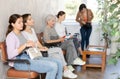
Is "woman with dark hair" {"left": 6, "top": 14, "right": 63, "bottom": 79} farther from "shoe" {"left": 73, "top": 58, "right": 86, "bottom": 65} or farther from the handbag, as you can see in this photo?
"shoe" {"left": 73, "top": 58, "right": 86, "bottom": 65}

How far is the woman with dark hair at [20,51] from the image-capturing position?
10.8 ft

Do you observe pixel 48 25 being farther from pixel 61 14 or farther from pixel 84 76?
pixel 84 76

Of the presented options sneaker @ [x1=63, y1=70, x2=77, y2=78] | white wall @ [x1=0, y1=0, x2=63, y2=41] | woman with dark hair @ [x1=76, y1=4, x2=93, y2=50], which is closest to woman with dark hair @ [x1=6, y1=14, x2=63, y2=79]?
white wall @ [x1=0, y1=0, x2=63, y2=41]

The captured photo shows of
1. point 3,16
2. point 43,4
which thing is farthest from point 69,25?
point 3,16

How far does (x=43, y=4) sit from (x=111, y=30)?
3.84 m

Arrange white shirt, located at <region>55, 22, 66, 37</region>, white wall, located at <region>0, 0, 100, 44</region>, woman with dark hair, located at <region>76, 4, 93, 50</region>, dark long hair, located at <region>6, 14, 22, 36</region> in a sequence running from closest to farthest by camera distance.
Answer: dark long hair, located at <region>6, 14, 22, 36</region> → white wall, located at <region>0, 0, 100, 44</region> → white shirt, located at <region>55, 22, 66, 37</region> → woman with dark hair, located at <region>76, 4, 93, 50</region>

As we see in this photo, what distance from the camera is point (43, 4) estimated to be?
5336mm

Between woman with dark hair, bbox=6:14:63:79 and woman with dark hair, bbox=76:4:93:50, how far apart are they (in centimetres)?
265

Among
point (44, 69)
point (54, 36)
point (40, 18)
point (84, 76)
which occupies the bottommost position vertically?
point (84, 76)

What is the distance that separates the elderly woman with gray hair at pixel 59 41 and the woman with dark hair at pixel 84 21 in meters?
1.17

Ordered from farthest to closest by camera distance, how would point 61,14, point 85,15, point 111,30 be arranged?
point 85,15, point 61,14, point 111,30

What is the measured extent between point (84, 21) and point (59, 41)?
5.32ft

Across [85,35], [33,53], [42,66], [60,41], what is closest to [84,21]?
[85,35]

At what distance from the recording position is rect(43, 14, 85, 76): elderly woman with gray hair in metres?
4.48
